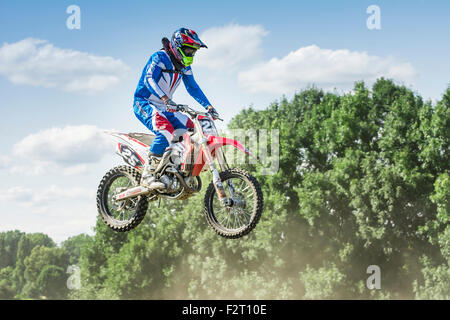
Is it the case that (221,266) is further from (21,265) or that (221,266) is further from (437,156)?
(21,265)

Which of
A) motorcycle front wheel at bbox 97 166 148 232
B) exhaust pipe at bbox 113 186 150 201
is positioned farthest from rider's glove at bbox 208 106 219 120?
motorcycle front wheel at bbox 97 166 148 232

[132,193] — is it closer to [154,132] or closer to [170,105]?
[154,132]

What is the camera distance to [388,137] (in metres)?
60.9

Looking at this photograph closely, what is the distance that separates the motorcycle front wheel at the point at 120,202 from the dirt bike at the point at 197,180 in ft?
0.07

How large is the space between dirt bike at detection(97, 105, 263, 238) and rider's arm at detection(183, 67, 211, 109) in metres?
0.64

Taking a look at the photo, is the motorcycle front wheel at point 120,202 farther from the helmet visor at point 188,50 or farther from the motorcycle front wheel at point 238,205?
the helmet visor at point 188,50

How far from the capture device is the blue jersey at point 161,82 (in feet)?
33.8

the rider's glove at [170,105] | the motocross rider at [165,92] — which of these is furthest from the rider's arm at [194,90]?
the rider's glove at [170,105]

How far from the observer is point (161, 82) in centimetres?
1051

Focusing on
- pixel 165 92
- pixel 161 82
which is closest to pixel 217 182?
pixel 165 92

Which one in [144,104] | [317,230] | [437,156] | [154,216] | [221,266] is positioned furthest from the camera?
[154,216]

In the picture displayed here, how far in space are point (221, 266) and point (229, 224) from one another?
61665 mm

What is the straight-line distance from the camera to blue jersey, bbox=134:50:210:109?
10.3 meters
